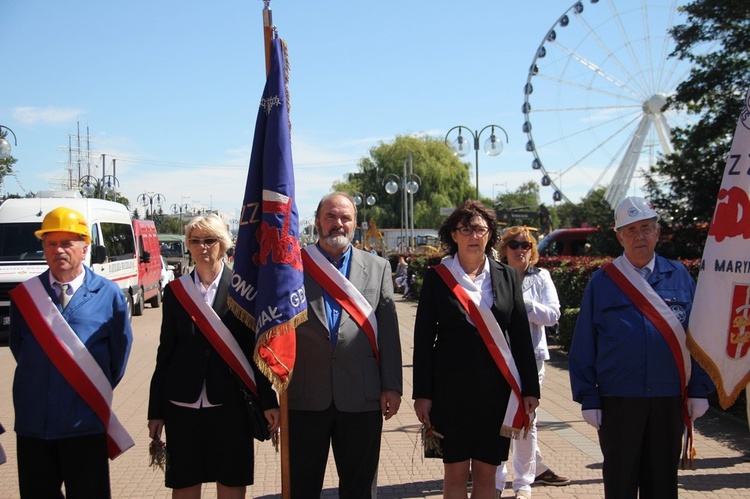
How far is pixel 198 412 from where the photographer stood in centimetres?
389

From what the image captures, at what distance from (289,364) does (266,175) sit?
3.33 ft

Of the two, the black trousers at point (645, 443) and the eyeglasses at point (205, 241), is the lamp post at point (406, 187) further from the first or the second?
the black trousers at point (645, 443)

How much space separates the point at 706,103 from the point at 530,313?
15.5 m

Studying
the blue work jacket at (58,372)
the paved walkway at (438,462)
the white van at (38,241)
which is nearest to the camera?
the blue work jacket at (58,372)

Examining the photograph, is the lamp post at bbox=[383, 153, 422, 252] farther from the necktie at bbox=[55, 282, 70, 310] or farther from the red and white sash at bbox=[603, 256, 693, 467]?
the necktie at bbox=[55, 282, 70, 310]

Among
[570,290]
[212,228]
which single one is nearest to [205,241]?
[212,228]

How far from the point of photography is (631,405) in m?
3.89

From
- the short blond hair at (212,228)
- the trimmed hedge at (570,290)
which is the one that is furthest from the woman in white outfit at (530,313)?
the trimmed hedge at (570,290)

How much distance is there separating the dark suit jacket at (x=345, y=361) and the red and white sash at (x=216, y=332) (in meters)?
0.26

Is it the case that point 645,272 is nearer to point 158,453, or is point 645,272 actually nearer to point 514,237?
point 514,237

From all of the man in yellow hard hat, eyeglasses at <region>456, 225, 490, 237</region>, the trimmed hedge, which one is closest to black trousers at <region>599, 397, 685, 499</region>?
eyeglasses at <region>456, 225, 490, 237</region>

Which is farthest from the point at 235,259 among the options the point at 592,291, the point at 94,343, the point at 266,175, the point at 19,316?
the point at 592,291

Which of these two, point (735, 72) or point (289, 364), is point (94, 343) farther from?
Answer: point (735, 72)

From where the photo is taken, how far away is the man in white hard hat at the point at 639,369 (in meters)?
3.89
